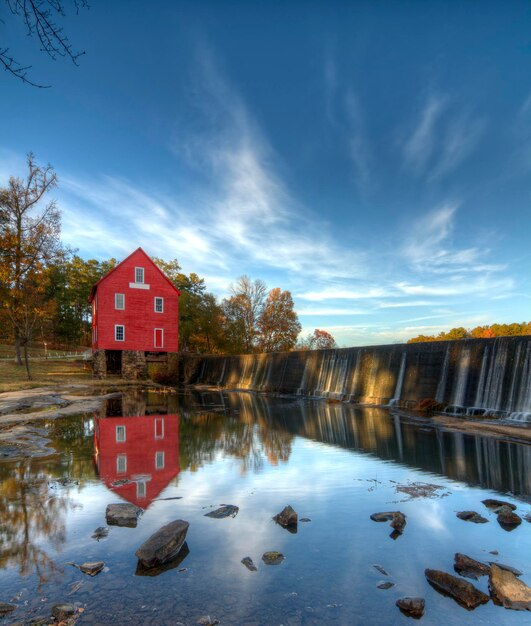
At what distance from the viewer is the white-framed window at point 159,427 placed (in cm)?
1218

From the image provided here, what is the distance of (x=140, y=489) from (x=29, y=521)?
72.9 inches

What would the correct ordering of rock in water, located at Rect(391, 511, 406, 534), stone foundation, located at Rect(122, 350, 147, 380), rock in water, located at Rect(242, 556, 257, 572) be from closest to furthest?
rock in water, located at Rect(242, 556, 257, 572) < rock in water, located at Rect(391, 511, 406, 534) < stone foundation, located at Rect(122, 350, 147, 380)

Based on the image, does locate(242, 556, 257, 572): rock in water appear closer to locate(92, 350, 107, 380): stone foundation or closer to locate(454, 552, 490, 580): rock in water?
locate(454, 552, 490, 580): rock in water

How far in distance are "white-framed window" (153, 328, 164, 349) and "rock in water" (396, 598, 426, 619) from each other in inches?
1460

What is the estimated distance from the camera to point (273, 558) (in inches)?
180

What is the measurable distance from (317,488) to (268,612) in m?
3.92

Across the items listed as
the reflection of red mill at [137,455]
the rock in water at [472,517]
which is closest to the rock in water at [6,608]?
the reflection of red mill at [137,455]

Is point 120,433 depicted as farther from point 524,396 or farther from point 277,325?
point 277,325

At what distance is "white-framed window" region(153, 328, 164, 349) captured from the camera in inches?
1534

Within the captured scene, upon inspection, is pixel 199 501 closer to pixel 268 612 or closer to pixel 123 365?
pixel 268 612

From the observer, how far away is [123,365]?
125ft

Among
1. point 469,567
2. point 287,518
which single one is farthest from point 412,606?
point 287,518

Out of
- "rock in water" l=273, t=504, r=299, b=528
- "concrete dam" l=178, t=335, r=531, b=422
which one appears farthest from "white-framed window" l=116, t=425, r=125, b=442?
"concrete dam" l=178, t=335, r=531, b=422

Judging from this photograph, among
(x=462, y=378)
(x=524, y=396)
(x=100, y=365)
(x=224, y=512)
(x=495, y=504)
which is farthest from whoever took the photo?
(x=100, y=365)
